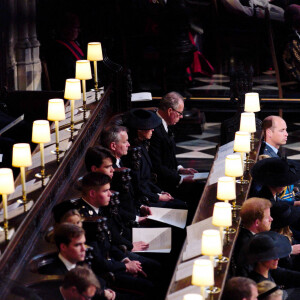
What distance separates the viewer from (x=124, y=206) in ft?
27.1

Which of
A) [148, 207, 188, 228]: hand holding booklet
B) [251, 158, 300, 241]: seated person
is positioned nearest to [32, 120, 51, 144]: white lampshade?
[148, 207, 188, 228]: hand holding booklet

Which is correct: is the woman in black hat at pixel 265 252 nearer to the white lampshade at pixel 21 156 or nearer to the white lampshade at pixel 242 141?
the white lampshade at pixel 242 141

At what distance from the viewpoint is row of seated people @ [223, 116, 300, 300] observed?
6625 millimetres

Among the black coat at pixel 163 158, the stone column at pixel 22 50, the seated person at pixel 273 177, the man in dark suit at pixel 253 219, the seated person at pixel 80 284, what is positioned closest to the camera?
the seated person at pixel 80 284

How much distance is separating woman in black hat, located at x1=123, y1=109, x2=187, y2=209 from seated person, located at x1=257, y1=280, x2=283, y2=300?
285cm

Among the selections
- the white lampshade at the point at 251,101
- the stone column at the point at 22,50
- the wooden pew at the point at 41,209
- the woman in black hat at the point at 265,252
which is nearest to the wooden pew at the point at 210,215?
the woman in black hat at the point at 265,252

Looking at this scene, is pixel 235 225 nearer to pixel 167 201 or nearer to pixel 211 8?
pixel 167 201

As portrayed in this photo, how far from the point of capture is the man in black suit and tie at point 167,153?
9742mm

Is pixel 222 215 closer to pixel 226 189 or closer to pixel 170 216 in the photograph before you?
pixel 226 189

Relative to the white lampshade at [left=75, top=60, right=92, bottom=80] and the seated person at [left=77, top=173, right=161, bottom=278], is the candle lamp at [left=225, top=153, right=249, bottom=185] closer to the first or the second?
the seated person at [left=77, top=173, right=161, bottom=278]

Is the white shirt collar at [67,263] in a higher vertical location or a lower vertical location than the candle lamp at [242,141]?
lower

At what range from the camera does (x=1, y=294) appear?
5.29 metres

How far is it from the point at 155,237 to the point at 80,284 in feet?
7.67

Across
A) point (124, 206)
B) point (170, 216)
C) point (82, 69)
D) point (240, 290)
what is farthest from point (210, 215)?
point (82, 69)
